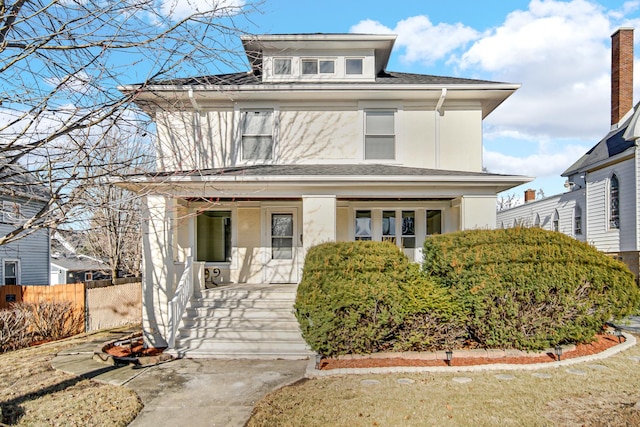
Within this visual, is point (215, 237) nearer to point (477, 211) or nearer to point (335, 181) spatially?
point (335, 181)

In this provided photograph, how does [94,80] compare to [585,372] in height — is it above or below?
above

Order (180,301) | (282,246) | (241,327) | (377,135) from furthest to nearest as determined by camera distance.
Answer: (282,246) < (377,135) < (180,301) < (241,327)

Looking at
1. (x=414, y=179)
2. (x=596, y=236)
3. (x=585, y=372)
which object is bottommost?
(x=585, y=372)

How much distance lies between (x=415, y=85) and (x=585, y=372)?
756 cm

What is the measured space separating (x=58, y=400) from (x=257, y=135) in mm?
7603

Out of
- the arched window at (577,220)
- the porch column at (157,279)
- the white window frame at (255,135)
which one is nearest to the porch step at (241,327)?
the porch column at (157,279)

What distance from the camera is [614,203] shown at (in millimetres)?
17453

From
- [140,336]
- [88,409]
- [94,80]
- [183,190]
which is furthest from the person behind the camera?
[140,336]

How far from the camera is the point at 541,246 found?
688 cm

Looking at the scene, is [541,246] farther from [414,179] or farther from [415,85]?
[415,85]

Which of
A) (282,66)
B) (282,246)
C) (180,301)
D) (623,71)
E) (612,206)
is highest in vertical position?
(623,71)

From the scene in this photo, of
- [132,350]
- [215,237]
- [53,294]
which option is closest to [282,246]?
[215,237]

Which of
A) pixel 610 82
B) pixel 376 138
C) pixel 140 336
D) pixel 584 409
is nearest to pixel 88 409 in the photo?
pixel 140 336

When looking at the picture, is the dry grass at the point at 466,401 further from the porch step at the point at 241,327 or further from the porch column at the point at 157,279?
the porch column at the point at 157,279
